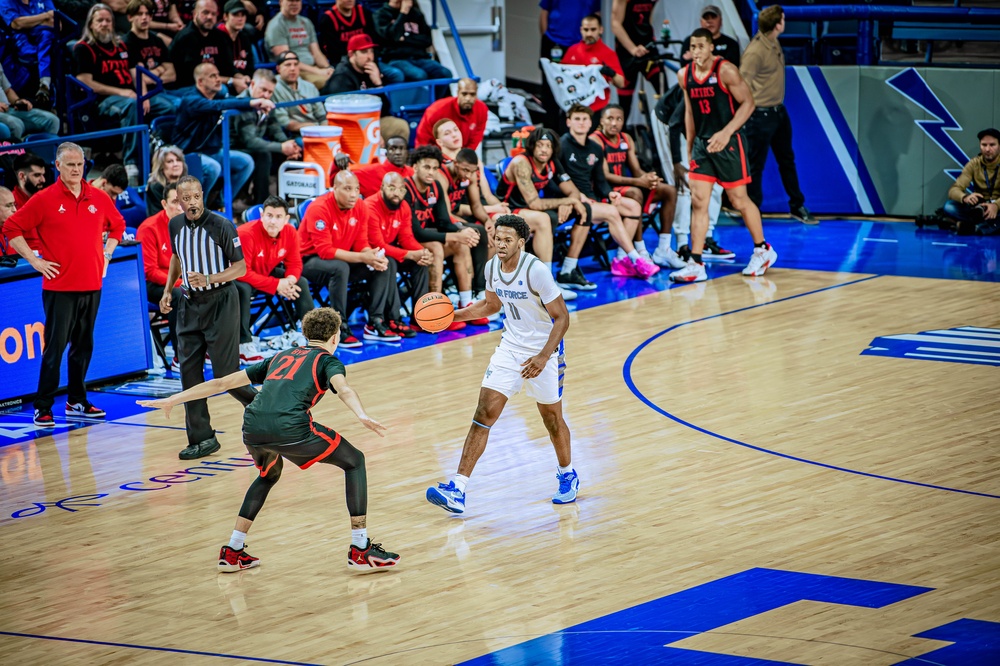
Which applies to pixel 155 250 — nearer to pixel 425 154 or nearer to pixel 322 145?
pixel 425 154

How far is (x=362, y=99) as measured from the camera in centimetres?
1498

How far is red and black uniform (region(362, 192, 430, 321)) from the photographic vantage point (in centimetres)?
1293

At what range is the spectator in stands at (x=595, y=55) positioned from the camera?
17.6 metres

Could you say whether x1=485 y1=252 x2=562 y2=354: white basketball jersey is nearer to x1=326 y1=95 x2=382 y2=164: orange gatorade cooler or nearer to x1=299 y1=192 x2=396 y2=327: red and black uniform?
x1=299 y1=192 x2=396 y2=327: red and black uniform

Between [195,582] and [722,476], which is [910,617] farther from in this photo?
[195,582]

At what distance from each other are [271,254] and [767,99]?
7.43 m

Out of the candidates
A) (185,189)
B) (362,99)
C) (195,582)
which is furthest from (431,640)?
(362,99)

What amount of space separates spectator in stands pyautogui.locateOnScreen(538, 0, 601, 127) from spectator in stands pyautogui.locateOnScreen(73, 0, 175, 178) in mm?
6279

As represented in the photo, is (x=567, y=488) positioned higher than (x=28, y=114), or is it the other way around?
(x=28, y=114)

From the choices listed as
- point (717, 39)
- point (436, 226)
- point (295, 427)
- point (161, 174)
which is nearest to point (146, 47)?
point (161, 174)

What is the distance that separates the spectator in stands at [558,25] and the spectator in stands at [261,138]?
5197mm

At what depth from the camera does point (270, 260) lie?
12.0m

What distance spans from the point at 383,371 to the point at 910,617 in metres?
6.20

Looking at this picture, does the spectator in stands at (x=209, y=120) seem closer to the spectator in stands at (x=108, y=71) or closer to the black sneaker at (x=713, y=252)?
the spectator in stands at (x=108, y=71)
